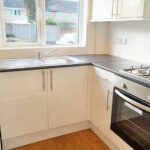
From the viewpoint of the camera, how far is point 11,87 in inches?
77.9

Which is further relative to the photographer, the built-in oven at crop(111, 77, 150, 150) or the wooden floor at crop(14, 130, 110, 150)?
the wooden floor at crop(14, 130, 110, 150)

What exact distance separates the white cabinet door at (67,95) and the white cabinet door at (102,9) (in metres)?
0.69

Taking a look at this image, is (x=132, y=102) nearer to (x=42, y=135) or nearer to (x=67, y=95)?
(x=67, y=95)

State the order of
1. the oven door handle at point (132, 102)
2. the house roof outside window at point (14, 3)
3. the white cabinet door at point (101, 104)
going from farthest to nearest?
the house roof outside window at point (14, 3) < the white cabinet door at point (101, 104) < the oven door handle at point (132, 102)

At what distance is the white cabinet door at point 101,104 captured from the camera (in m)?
2.08

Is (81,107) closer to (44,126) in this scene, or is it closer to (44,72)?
(44,126)

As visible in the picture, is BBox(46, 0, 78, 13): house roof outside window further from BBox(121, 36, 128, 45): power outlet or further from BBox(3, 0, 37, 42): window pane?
BBox(121, 36, 128, 45): power outlet

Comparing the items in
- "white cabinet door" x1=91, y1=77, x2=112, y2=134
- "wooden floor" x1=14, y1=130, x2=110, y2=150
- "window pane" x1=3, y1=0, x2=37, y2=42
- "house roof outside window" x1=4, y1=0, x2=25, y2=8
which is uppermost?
"house roof outside window" x1=4, y1=0, x2=25, y2=8

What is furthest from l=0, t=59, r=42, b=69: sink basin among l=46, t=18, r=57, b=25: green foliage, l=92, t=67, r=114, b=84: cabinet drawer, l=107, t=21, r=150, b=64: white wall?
l=107, t=21, r=150, b=64: white wall

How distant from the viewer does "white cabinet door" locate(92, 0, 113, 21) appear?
2.26 metres

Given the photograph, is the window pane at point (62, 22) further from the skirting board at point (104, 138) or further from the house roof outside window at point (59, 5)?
the skirting board at point (104, 138)

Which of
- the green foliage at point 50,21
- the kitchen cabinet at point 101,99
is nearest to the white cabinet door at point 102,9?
the green foliage at point 50,21

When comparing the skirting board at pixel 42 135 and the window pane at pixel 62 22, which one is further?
the window pane at pixel 62 22

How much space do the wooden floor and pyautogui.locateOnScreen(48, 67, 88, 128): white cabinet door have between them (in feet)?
0.63
